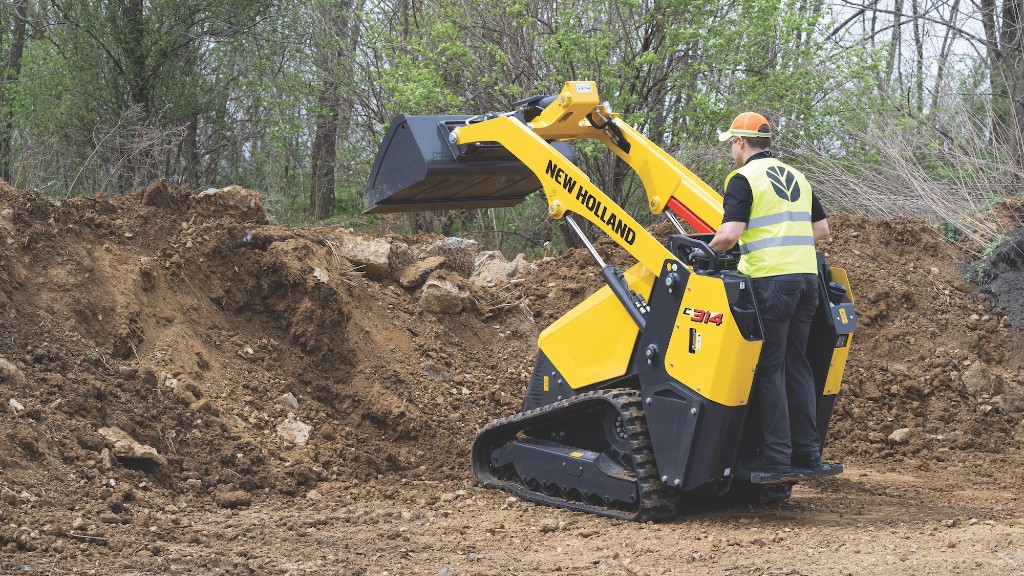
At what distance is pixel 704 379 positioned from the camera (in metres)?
5.09

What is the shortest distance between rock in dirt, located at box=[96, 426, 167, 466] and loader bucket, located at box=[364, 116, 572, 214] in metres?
2.17

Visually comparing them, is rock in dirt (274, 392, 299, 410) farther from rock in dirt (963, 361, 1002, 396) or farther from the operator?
rock in dirt (963, 361, 1002, 396)

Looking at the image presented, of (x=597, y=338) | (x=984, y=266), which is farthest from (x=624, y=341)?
(x=984, y=266)

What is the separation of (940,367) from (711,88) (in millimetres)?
5098

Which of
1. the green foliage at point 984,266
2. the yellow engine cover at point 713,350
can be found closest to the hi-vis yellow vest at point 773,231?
the yellow engine cover at point 713,350

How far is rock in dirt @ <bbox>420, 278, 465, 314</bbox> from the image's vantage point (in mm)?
8359

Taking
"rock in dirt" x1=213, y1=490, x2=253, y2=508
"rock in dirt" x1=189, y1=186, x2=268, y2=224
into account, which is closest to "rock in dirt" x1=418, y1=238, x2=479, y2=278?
"rock in dirt" x1=189, y1=186, x2=268, y2=224

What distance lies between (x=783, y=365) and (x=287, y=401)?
340cm

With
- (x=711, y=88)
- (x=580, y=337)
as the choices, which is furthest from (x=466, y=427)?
(x=711, y=88)

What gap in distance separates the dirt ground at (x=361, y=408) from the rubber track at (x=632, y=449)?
0.10 meters

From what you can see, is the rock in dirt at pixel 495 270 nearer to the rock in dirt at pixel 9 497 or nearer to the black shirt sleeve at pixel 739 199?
the black shirt sleeve at pixel 739 199

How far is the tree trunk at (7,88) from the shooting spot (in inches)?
592

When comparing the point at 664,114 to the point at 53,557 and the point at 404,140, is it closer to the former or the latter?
the point at 404,140

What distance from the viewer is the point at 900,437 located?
300 inches
